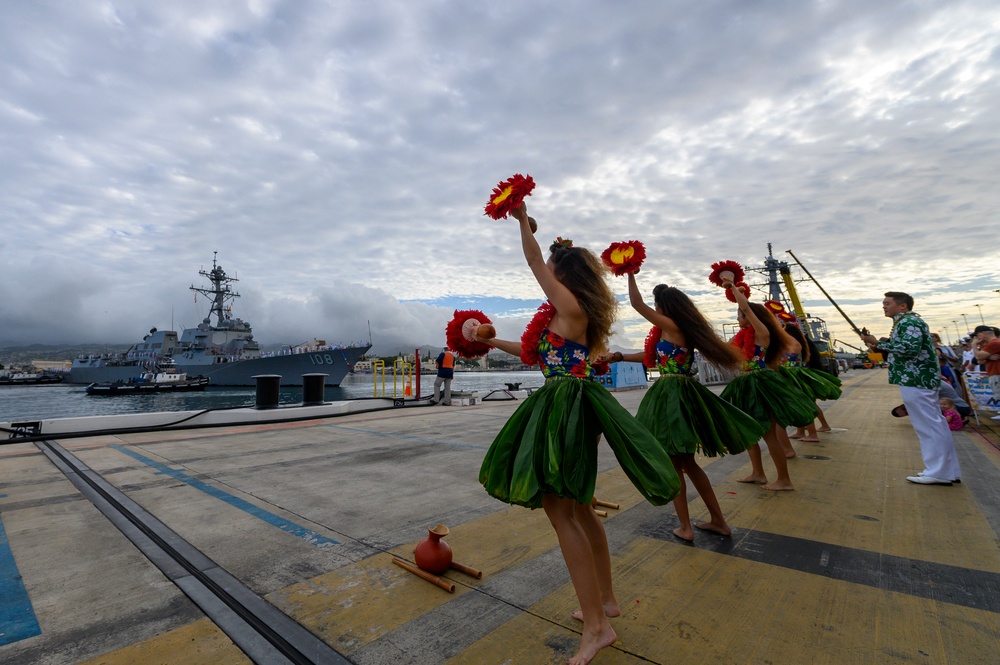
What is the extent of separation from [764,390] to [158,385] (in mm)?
55274

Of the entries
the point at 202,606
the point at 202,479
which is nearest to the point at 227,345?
the point at 202,479

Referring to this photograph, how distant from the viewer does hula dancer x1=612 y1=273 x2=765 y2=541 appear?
297 centimetres

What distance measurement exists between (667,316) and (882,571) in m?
1.94

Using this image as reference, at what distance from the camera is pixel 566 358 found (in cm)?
210

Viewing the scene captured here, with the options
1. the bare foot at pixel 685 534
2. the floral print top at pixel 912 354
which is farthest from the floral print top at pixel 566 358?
the floral print top at pixel 912 354

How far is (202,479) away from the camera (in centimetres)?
483

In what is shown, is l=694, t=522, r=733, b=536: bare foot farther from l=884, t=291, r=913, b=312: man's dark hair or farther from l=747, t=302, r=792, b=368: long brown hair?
l=884, t=291, r=913, b=312: man's dark hair

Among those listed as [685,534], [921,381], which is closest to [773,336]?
[921,381]

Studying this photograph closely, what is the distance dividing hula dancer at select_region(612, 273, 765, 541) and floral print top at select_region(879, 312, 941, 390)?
8.27ft

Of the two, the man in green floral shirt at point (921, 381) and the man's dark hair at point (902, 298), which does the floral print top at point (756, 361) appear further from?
the man's dark hair at point (902, 298)

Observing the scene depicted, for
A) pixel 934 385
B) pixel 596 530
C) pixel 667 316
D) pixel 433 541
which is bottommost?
pixel 433 541

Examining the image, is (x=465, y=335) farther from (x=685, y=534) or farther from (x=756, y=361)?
(x=756, y=361)

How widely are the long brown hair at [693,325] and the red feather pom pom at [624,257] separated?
0.88m

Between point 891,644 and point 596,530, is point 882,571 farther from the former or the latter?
point 596,530
